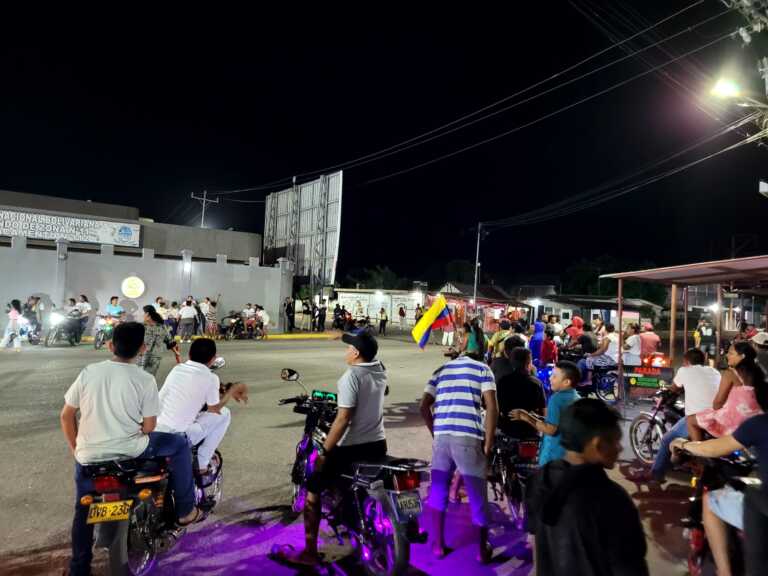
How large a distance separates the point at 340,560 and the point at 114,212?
3173 cm

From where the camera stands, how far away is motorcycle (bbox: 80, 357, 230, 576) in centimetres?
307

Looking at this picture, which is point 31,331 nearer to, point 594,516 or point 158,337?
point 158,337

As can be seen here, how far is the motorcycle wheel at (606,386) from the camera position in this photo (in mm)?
10430

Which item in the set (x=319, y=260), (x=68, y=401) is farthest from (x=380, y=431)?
(x=319, y=260)

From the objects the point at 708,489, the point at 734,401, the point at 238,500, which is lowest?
the point at 238,500

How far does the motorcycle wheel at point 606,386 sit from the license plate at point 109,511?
941 centimetres

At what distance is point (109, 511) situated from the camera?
304 centimetres

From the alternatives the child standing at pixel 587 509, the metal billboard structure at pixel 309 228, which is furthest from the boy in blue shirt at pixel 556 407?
the metal billboard structure at pixel 309 228

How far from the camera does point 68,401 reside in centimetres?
318

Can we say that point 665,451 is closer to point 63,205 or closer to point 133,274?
point 133,274

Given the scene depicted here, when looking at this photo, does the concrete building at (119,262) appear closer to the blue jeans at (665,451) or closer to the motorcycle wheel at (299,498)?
the motorcycle wheel at (299,498)

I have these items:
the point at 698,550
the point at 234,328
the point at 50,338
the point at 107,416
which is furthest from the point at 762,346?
the point at 50,338

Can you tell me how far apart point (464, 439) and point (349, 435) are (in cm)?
86

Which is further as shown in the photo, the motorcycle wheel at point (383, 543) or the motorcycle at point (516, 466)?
the motorcycle at point (516, 466)
